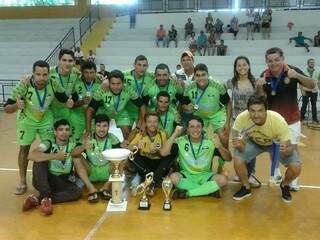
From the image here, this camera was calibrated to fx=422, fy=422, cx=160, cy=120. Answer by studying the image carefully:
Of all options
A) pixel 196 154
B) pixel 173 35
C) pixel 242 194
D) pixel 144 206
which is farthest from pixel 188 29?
pixel 144 206

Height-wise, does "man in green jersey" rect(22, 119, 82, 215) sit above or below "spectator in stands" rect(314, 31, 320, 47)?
below

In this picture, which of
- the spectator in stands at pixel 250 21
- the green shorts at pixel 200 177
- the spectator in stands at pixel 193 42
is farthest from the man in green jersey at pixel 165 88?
the spectator in stands at pixel 250 21

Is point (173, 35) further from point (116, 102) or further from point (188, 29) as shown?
point (116, 102)

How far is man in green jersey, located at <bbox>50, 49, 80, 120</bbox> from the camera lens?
16.8 ft

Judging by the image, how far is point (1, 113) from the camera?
1207 centimetres

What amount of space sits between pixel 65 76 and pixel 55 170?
1.20 m

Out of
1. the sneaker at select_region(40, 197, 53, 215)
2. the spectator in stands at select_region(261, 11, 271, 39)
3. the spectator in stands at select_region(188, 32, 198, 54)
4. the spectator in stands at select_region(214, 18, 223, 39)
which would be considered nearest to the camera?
the sneaker at select_region(40, 197, 53, 215)

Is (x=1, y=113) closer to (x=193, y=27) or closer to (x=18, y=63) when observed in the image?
(x=18, y=63)

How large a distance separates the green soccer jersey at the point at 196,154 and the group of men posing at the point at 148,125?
1 cm

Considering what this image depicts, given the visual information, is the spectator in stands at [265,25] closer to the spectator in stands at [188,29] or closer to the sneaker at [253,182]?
the spectator in stands at [188,29]

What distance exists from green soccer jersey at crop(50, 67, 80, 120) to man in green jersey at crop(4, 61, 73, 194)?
8 centimetres

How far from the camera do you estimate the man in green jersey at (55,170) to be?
15.4 ft

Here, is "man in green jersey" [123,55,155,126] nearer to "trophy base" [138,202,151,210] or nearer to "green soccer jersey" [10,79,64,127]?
"green soccer jersey" [10,79,64,127]

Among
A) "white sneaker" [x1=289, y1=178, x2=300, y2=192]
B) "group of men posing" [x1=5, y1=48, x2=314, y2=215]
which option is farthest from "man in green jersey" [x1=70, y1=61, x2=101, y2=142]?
"white sneaker" [x1=289, y1=178, x2=300, y2=192]
